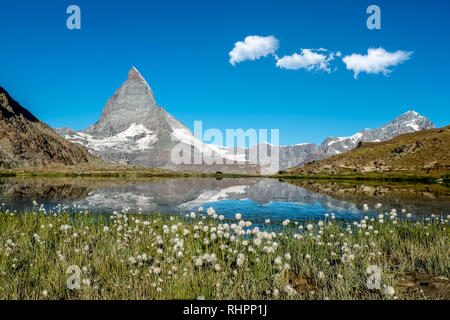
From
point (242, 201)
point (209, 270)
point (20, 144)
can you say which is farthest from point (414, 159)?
point (20, 144)

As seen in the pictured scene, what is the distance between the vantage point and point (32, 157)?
173500mm

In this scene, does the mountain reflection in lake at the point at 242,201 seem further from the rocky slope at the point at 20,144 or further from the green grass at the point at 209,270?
the rocky slope at the point at 20,144

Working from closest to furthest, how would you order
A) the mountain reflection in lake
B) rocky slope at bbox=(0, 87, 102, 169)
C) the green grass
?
the green grass < the mountain reflection in lake < rocky slope at bbox=(0, 87, 102, 169)

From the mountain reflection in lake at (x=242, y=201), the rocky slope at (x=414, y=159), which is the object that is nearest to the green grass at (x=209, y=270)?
the mountain reflection in lake at (x=242, y=201)

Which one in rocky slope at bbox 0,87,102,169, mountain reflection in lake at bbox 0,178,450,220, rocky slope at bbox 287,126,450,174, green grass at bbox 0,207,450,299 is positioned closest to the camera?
green grass at bbox 0,207,450,299

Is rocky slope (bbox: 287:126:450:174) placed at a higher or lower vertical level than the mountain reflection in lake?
higher

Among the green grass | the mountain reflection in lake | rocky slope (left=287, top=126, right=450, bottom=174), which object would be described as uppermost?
rocky slope (left=287, top=126, right=450, bottom=174)

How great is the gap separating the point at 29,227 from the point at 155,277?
954 centimetres

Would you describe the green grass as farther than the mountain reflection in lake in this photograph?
No

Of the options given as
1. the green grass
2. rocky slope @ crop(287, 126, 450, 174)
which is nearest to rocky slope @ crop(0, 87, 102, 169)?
rocky slope @ crop(287, 126, 450, 174)

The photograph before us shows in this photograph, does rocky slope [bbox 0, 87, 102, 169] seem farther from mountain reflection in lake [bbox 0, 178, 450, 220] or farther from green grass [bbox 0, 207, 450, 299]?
green grass [bbox 0, 207, 450, 299]

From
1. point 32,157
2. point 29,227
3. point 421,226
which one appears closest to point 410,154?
point 421,226

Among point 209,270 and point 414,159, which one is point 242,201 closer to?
point 209,270
